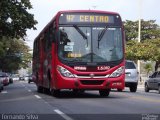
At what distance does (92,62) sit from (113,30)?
67.7 inches

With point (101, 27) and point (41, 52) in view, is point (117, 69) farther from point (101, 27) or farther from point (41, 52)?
point (41, 52)

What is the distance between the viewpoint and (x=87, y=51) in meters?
21.6

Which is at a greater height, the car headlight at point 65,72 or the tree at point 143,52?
the tree at point 143,52

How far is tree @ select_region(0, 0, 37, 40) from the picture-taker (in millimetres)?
39906

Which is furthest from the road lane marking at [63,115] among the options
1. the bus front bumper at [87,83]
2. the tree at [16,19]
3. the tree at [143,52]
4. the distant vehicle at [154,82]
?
the tree at [143,52]

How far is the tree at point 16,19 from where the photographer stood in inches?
1571

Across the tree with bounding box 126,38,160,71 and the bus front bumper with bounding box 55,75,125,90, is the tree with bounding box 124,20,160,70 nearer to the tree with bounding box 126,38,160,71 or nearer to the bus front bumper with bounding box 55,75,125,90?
the tree with bounding box 126,38,160,71

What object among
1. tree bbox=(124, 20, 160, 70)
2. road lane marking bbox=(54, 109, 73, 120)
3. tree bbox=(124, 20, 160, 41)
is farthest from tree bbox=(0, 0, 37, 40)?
tree bbox=(124, 20, 160, 41)

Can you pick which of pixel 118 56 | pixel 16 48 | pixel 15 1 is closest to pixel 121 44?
pixel 118 56

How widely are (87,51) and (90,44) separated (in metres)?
0.34

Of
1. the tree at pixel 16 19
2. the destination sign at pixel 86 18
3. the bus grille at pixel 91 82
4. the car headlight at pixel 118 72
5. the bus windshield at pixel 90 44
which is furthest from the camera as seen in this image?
the tree at pixel 16 19

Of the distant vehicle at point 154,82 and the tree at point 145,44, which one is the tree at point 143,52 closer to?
the tree at point 145,44

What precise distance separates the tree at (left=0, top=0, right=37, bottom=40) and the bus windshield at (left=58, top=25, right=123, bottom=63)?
18275mm

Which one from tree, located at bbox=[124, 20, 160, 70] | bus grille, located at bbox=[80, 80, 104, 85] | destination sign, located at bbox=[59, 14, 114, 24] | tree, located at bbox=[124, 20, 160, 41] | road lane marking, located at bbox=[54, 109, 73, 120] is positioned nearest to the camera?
road lane marking, located at bbox=[54, 109, 73, 120]
